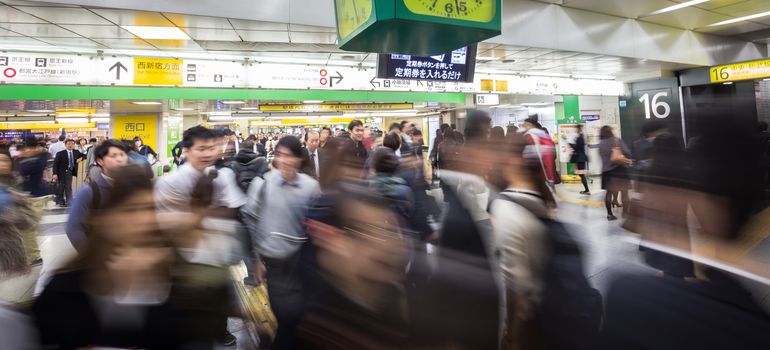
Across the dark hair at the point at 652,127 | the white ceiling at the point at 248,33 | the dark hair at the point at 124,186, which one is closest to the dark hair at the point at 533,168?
the dark hair at the point at 124,186

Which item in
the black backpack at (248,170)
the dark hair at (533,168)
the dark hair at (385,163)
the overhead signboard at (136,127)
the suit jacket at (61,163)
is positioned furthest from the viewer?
the overhead signboard at (136,127)

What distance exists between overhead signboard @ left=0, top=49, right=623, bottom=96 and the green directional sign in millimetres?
2466

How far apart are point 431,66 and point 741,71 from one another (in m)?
6.65

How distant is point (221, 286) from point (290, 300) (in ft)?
2.02

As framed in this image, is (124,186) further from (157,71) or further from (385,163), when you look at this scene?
(157,71)

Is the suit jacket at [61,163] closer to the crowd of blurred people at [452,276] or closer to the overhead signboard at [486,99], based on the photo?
the crowd of blurred people at [452,276]

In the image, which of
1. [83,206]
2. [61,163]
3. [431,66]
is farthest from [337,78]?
[61,163]

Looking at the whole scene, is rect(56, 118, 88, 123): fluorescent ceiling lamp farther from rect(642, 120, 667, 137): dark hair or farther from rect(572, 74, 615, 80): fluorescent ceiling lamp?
rect(642, 120, 667, 137): dark hair

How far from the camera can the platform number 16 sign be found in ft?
29.0

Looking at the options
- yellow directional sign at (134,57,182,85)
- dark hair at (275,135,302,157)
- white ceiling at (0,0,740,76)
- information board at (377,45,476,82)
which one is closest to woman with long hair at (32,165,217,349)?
dark hair at (275,135,302,157)

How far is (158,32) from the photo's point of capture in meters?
5.21

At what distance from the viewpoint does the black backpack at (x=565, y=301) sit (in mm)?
1368

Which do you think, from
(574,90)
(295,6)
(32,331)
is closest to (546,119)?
(574,90)

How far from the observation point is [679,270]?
108 cm
